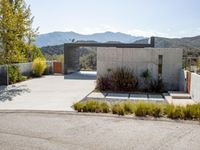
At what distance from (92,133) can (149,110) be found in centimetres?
229

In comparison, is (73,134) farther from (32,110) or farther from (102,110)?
(32,110)

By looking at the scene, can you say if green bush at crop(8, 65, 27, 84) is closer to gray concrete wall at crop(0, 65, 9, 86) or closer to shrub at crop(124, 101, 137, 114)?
gray concrete wall at crop(0, 65, 9, 86)

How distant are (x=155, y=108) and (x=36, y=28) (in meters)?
16.4

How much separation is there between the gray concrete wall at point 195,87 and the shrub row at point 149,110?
7.17 feet

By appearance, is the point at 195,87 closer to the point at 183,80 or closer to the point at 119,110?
the point at 183,80

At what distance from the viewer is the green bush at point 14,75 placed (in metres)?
16.7

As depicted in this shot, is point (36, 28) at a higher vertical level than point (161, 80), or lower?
higher

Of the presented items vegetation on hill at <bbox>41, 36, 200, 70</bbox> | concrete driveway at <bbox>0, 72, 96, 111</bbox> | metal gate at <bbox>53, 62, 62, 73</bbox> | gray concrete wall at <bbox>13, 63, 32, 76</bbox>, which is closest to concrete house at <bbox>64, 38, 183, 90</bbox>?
concrete driveway at <bbox>0, 72, 96, 111</bbox>

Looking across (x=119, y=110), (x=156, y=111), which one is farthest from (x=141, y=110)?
(x=119, y=110)

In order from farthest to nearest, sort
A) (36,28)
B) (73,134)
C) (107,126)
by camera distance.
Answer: (36,28)
(107,126)
(73,134)

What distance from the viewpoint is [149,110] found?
26.7 ft

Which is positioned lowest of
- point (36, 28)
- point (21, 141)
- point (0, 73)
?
point (21, 141)

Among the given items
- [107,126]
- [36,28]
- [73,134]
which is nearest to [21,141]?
[73,134]

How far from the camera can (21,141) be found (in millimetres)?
5902
